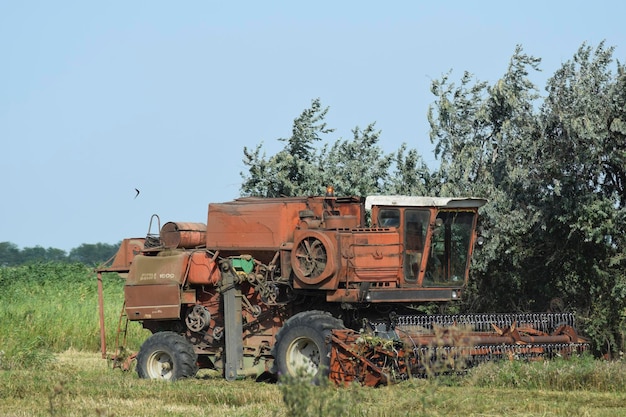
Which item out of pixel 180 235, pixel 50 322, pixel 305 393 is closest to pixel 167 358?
pixel 180 235

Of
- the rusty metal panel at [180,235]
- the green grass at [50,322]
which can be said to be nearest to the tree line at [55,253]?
the green grass at [50,322]

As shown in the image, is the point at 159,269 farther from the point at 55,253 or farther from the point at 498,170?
the point at 55,253

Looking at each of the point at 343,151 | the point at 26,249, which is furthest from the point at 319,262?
the point at 26,249

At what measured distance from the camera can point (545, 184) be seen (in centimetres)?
1769

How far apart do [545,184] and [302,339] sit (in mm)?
5618

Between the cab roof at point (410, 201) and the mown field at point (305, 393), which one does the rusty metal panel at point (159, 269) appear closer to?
the mown field at point (305, 393)

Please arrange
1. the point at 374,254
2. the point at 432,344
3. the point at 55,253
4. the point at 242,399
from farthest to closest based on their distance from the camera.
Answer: the point at 55,253 → the point at 374,254 → the point at 432,344 → the point at 242,399

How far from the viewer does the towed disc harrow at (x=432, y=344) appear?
44.7 feet

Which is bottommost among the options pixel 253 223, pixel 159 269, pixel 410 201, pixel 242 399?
pixel 242 399

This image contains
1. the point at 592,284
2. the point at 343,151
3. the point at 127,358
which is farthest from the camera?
the point at 343,151

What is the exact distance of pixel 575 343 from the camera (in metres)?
15.1

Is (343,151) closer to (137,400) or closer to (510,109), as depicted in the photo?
(510,109)

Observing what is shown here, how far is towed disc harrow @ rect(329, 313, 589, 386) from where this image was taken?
13.6 m

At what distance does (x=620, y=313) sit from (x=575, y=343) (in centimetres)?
264
